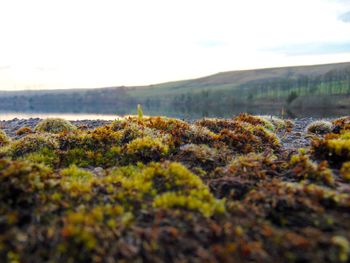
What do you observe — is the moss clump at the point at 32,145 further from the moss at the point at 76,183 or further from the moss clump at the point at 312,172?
the moss clump at the point at 312,172

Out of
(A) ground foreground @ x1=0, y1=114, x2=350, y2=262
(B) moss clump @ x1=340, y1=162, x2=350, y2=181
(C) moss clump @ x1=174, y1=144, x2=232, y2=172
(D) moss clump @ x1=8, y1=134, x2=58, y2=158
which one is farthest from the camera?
(D) moss clump @ x1=8, y1=134, x2=58, y2=158

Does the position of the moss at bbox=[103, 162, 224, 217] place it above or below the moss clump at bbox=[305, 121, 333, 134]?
above

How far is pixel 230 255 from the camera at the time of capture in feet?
10.9

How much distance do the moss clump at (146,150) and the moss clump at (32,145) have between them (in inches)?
79.4

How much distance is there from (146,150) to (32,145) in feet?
9.37

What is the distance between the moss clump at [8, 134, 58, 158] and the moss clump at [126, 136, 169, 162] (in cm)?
202

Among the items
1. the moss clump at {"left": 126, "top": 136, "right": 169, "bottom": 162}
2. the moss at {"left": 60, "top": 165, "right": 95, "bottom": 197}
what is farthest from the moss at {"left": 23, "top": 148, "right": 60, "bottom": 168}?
the moss clump at {"left": 126, "top": 136, "right": 169, "bottom": 162}

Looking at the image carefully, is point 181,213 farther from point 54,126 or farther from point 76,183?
point 54,126

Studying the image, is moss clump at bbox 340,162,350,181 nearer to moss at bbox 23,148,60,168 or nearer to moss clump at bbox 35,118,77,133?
moss at bbox 23,148,60,168

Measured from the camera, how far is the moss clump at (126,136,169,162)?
23.1 ft

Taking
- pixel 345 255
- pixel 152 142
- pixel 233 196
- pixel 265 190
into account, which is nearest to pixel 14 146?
→ pixel 152 142

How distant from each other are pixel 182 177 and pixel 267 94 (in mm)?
151988

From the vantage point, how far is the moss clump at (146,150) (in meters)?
7.03

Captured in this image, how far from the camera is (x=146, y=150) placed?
7.11 meters
